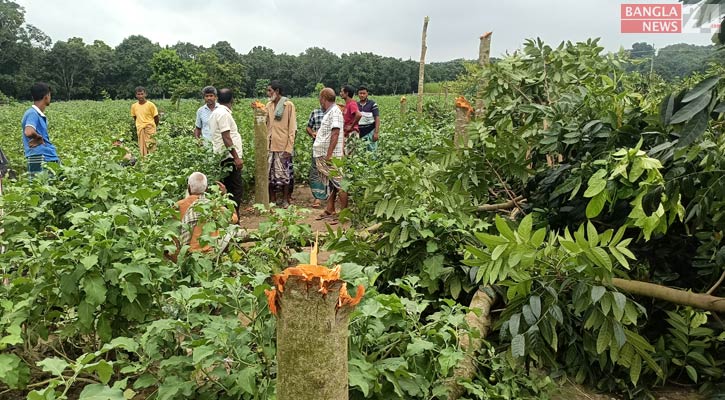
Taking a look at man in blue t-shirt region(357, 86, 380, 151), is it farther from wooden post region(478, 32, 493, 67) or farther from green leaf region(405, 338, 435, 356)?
green leaf region(405, 338, 435, 356)

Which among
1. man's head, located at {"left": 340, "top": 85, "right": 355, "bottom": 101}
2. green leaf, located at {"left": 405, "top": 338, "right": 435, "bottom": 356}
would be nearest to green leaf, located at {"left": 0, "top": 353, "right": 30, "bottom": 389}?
green leaf, located at {"left": 405, "top": 338, "right": 435, "bottom": 356}

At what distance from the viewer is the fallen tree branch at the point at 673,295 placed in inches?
104

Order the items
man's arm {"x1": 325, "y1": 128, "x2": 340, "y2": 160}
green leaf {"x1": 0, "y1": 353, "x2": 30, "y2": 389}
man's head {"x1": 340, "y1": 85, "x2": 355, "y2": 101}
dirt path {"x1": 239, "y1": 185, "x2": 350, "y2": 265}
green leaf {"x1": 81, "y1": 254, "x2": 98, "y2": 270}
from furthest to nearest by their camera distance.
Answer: man's head {"x1": 340, "y1": 85, "x2": 355, "y2": 101} < man's arm {"x1": 325, "y1": 128, "x2": 340, "y2": 160} < dirt path {"x1": 239, "y1": 185, "x2": 350, "y2": 265} < green leaf {"x1": 81, "y1": 254, "x2": 98, "y2": 270} < green leaf {"x1": 0, "y1": 353, "x2": 30, "y2": 389}

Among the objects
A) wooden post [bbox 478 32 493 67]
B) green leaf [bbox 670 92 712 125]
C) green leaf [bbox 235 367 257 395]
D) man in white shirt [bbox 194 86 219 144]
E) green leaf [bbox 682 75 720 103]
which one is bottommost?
green leaf [bbox 235 367 257 395]

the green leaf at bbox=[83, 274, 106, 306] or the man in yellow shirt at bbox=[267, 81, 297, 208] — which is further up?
the man in yellow shirt at bbox=[267, 81, 297, 208]

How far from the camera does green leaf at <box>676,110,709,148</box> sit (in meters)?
1.72

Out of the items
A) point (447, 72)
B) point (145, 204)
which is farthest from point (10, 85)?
point (145, 204)

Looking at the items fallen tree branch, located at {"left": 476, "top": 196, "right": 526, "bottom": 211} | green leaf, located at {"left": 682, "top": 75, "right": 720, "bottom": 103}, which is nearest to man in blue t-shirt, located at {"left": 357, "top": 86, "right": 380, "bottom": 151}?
fallen tree branch, located at {"left": 476, "top": 196, "right": 526, "bottom": 211}

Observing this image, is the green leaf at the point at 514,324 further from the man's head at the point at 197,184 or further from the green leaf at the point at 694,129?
the man's head at the point at 197,184

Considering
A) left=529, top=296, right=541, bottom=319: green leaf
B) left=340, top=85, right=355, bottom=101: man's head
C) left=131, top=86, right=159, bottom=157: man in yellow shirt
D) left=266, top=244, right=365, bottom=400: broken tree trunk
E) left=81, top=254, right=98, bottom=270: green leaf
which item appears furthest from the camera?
left=131, top=86, right=159, bottom=157: man in yellow shirt

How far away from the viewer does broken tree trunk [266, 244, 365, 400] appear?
1.15m

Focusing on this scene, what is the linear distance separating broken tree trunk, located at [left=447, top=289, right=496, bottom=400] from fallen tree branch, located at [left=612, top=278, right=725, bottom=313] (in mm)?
715

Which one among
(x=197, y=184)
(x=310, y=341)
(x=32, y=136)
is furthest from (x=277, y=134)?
(x=310, y=341)

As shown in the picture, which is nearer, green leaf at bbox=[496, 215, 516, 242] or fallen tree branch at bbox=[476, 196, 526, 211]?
green leaf at bbox=[496, 215, 516, 242]
